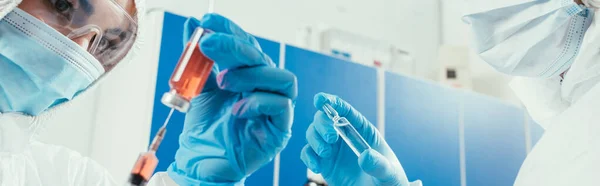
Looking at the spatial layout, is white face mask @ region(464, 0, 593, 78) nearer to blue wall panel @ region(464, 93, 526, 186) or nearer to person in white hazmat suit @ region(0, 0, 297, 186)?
person in white hazmat suit @ region(0, 0, 297, 186)

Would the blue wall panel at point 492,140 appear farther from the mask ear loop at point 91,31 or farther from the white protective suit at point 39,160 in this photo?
the mask ear loop at point 91,31

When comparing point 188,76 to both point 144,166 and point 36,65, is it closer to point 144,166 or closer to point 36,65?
point 144,166

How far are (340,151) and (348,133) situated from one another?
0.09m

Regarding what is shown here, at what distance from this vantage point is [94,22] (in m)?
0.97

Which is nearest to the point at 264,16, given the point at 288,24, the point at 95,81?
the point at 288,24

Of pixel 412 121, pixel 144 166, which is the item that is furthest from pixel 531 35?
pixel 412 121

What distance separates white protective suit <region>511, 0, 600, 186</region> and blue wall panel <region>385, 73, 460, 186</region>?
111cm

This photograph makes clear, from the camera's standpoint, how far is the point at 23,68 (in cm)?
90

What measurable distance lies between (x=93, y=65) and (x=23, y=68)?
0.13 meters

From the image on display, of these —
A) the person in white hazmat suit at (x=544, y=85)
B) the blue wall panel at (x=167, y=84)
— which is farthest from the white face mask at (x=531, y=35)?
the blue wall panel at (x=167, y=84)

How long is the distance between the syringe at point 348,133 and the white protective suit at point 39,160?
Result: 14.0 inches

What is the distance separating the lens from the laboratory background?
178 centimetres

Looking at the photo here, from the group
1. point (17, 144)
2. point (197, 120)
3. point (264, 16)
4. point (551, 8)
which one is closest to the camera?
point (197, 120)

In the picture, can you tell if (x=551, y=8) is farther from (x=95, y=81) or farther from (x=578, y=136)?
(x=95, y=81)
